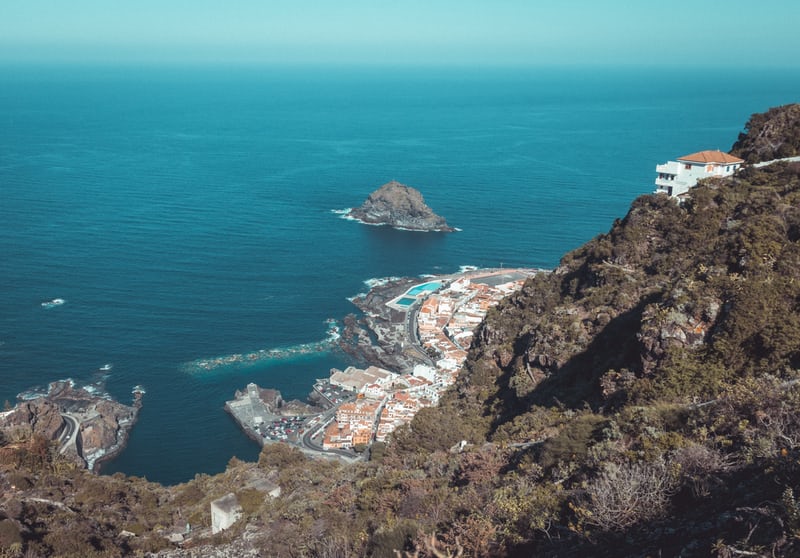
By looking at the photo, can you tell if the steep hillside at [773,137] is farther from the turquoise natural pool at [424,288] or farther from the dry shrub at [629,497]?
the turquoise natural pool at [424,288]

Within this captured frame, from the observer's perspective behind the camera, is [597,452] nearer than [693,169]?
Yes

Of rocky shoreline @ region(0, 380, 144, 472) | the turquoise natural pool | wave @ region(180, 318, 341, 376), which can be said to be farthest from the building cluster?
rocky shoreline @ region(0, 380, 144, 472)

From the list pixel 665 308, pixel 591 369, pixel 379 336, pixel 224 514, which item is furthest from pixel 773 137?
pixel 379 336

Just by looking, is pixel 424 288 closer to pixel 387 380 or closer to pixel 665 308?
pixel 387 380

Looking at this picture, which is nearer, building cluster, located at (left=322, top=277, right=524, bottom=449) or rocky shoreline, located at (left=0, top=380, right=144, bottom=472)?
rocky shoreline, located at (left=0, top=380, right=144, bottom=472)

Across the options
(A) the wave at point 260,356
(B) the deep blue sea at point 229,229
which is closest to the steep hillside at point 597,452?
(B) the deep blue sea at point 229,229

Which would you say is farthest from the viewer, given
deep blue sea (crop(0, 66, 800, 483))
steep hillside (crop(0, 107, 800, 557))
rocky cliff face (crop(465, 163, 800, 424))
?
deep blue sea (crop(0, 66, 800, 483))

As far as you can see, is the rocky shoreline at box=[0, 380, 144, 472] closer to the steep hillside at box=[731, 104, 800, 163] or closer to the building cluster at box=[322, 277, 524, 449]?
the building cluster at box=[322, 277, 524, 449]
